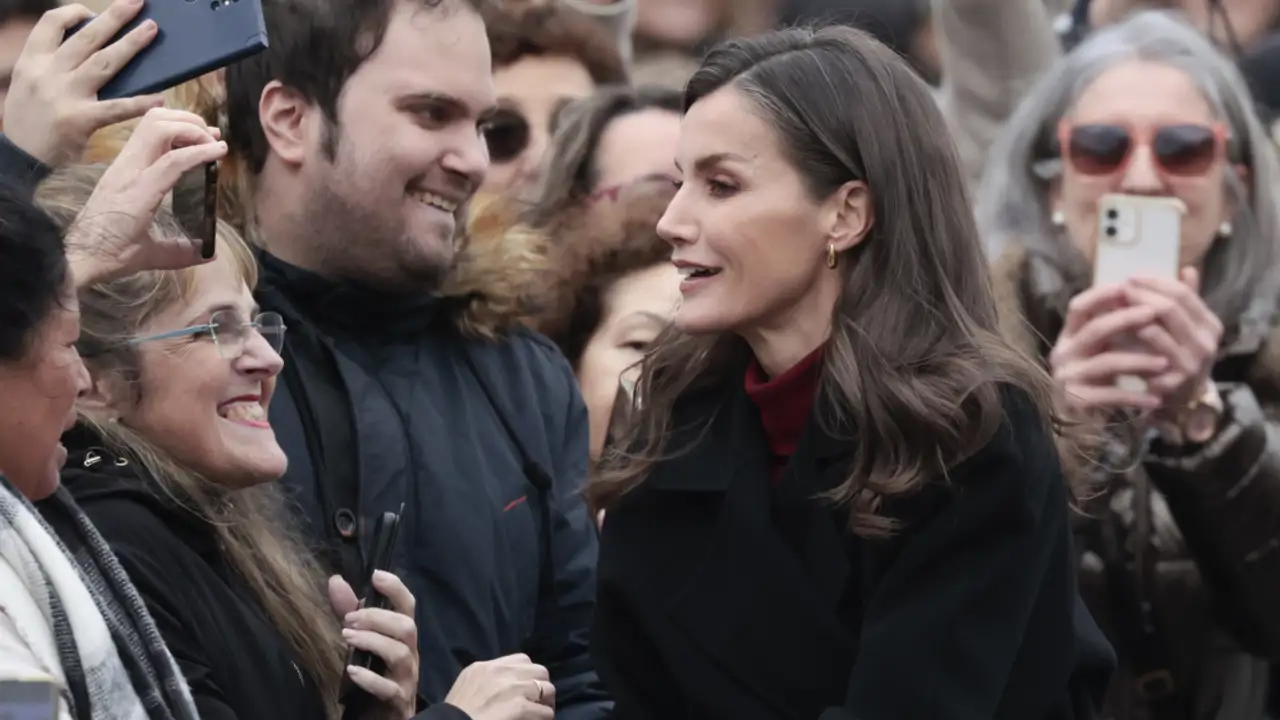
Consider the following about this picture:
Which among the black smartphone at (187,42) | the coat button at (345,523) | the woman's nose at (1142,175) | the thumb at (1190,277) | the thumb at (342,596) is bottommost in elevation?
the coat button at (345,523)

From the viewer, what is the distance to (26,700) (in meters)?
1.54

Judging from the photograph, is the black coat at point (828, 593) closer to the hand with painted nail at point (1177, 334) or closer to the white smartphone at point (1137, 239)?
the hand with painted nail at point (1177, 334)

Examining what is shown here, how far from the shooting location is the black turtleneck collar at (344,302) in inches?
140

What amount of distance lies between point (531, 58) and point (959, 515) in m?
3.01

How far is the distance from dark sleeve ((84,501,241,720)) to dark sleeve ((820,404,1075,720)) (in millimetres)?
853

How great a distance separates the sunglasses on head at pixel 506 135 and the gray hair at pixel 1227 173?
1.31 m

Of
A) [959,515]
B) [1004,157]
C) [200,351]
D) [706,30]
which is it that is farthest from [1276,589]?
[706,30]

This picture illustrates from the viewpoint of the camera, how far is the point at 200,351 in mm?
3043

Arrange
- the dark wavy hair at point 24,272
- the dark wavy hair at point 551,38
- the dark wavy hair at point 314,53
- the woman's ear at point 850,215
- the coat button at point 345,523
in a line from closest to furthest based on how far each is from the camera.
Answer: the dark wavy hair at point 24,272 → the woman's ear at point 850,215 → the coat button at point 345,523 → the dark wavy hair at point 314,53 → the dark wavy hair at point 551,38

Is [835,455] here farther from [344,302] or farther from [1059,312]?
[1059,312]

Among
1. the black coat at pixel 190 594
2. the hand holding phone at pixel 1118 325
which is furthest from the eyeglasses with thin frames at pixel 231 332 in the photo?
the hand holding phone at pixel 1118 325

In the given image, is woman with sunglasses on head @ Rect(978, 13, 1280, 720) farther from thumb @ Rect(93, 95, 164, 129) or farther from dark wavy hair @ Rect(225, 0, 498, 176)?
thumb @ Rect(93, 95, 164, 129)

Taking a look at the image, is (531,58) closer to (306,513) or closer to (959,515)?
(306,513)

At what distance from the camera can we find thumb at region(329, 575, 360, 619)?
303 centimetres
